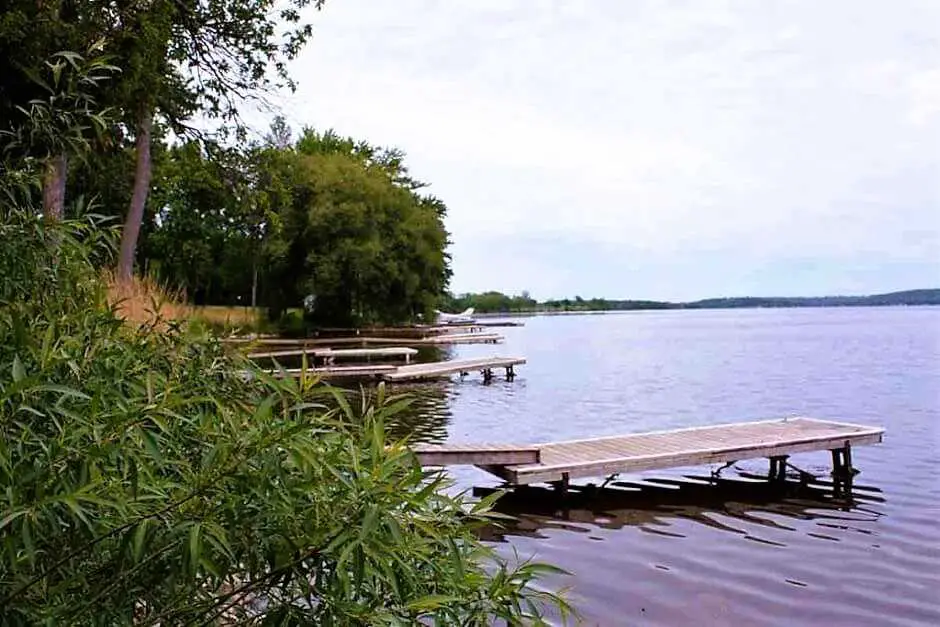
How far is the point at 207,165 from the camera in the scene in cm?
1482

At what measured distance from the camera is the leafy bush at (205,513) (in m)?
1.46

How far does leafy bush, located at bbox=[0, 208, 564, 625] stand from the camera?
4.80 ft

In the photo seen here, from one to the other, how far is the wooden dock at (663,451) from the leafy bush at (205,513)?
571cm

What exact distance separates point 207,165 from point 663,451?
9.94 m

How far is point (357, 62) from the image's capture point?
60.6 ft

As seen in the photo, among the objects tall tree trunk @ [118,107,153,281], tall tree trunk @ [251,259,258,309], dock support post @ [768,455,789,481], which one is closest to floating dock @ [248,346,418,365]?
tall tree trunk @ [118,107,153,281]

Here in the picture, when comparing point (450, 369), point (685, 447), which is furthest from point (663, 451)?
point (450, 369)

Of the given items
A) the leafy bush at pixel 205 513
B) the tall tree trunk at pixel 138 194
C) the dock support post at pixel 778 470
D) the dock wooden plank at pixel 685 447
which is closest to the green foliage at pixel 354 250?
the tall tree trunk at pixel 138 194

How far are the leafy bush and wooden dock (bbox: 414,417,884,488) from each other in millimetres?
5713

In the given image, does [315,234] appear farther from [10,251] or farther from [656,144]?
[10,251]

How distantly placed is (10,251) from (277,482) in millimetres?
1000

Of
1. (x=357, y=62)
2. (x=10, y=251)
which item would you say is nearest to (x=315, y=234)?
(x=357, y=62)

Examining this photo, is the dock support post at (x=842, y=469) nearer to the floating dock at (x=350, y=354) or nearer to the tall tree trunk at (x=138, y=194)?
the tall tree trunk at (x=138, y=194)

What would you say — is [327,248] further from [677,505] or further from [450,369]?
[677,505]
